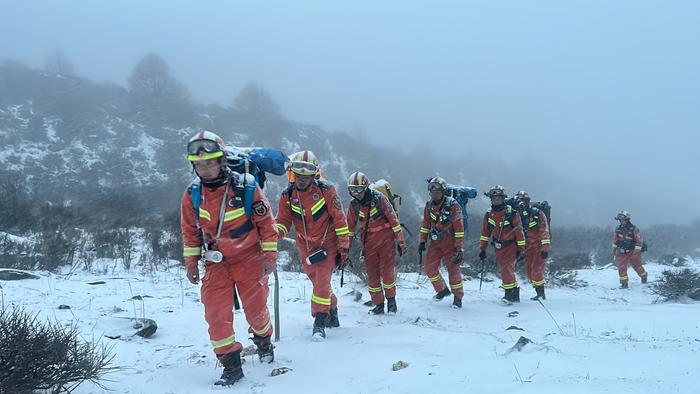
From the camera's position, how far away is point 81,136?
37.1m

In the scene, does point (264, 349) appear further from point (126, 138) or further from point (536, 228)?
point (126, 138)

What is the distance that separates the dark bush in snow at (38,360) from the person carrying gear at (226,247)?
1.07m

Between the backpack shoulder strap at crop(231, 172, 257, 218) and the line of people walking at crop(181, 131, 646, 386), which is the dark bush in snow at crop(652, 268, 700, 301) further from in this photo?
the backpack shoulder strap at crop(231, 172, 257, 218)

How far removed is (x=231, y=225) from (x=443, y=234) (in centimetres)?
511

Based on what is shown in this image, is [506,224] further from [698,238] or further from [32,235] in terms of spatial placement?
[698,238]

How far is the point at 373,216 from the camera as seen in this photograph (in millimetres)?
7324

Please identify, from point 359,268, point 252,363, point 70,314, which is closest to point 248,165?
point 252,363

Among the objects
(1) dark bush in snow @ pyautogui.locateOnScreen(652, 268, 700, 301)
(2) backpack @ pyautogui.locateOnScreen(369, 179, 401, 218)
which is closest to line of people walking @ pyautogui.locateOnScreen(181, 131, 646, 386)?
(2) backpack @ pyautogui.locateOnScreen(369, 179, 401, 218)

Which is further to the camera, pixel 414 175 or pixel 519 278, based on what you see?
pixel 414 175

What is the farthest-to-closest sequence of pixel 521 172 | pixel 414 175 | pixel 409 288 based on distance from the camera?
1. pixel 521 172
2. pixel 414 175
3. pixel 409 288

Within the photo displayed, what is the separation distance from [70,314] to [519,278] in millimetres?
11598

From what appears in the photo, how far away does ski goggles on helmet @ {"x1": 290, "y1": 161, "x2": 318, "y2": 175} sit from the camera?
17.9ft

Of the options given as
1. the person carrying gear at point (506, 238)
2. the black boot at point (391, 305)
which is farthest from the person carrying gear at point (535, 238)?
the black boot at point (391, 305)

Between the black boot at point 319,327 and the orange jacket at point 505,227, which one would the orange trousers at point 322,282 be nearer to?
the black boot at point 319,327
